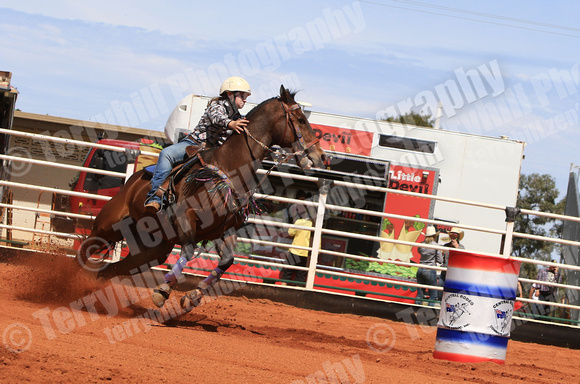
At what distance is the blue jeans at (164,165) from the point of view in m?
7.43

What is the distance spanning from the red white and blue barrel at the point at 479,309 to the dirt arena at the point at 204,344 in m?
0.23

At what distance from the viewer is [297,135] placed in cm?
707

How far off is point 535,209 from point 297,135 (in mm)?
39642

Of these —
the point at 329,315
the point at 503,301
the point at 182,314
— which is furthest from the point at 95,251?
the point at 503,301

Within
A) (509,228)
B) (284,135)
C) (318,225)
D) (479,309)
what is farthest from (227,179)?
(509,228)

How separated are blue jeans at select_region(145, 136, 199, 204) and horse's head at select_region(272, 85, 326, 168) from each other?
3.97 ft

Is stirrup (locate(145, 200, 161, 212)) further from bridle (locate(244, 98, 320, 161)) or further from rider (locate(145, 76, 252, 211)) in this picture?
bridle (locate(244, 98, 320, 161))

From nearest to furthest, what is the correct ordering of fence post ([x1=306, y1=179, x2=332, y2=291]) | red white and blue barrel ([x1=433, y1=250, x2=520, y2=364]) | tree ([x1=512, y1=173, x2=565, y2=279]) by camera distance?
red white and blue barrel ([x1=433, y1=250, x2=520, y2=364]) → fence post ([x1=306, y1=179, x2=332, y2=291]) → tree ([x1=512, y1=173, x2=565, y2=279])

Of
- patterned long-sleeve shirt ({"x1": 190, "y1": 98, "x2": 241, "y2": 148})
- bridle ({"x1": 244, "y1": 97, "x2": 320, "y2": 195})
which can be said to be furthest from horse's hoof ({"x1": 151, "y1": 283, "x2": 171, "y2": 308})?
patterned long-sleeve shirt ({"x1": 190, "y1": 98, "x2": 241, "y2": 148})

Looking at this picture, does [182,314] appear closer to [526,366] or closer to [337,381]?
[337,381]

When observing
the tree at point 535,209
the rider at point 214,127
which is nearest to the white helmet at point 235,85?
the rider at point 214,127

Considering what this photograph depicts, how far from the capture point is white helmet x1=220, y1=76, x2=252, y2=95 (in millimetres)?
7383

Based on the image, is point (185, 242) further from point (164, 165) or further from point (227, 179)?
point (164, 165)

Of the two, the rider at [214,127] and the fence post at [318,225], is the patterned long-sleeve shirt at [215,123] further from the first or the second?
the fence post at [318,225]
